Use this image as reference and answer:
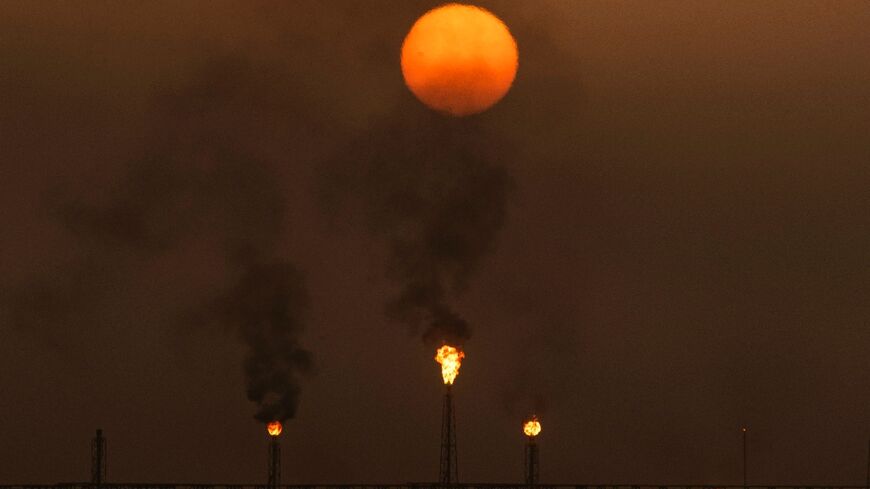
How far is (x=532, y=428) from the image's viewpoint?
11894 cm

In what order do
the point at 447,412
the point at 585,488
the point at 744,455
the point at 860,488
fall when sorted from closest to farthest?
the point at 447,412 < the point at 585,488 < the point at 860,488 < the point at 744,455

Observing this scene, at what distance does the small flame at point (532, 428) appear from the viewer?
11875cm

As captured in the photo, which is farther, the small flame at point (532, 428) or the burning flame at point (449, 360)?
the small flame at point (532, 428)

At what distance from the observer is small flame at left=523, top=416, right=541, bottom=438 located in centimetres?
11875

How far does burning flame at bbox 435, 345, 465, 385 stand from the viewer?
3696 inches

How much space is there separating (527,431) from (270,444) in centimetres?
2301

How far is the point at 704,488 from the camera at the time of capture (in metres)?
118

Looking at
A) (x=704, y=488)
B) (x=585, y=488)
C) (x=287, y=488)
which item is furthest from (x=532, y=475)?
(x=287, y=488)

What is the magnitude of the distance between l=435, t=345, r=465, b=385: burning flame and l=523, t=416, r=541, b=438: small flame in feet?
83.3

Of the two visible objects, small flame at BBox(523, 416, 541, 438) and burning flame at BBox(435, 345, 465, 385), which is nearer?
burning flame at BBox(435, 345, 465, 385)

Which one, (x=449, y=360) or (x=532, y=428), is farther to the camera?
(x=532, y=428)

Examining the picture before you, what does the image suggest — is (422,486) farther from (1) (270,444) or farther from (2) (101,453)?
(2) (101,453)

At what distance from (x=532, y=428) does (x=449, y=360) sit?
86.5 ft

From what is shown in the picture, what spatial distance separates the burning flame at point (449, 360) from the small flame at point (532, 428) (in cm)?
2539
